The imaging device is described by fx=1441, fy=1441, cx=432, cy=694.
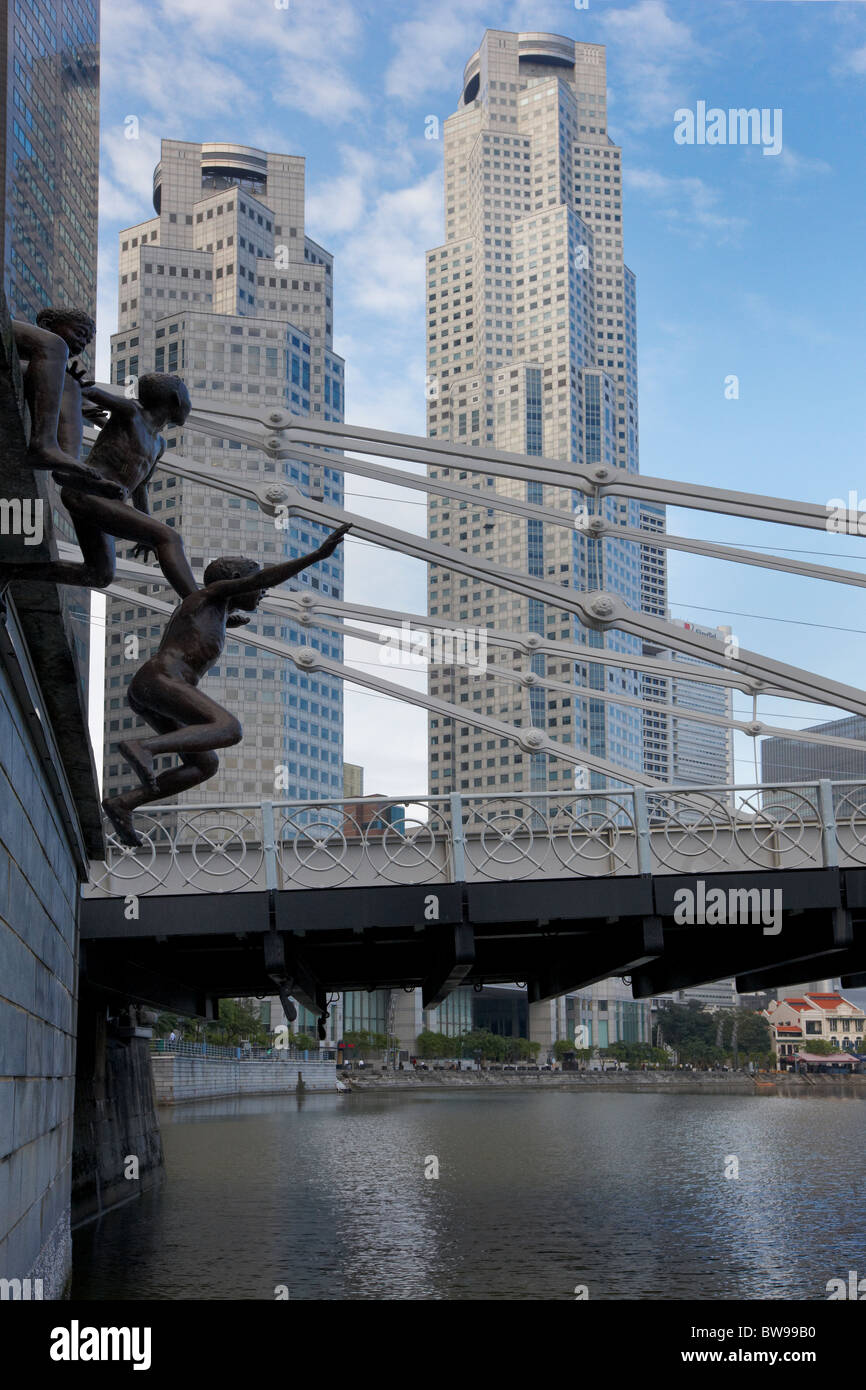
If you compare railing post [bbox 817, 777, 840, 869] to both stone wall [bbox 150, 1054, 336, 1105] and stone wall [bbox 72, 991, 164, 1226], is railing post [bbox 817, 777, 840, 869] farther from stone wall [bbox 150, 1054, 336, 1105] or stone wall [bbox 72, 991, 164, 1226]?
stone wall [bbox 150, 1054, 336, 1105]

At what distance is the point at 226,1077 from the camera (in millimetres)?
104375

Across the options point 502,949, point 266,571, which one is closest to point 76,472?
point 266,571

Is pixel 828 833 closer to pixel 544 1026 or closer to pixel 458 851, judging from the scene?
pixel 458 851

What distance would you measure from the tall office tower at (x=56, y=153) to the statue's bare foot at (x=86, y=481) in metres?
74.0

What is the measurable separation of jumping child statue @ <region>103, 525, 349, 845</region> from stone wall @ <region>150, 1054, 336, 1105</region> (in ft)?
226

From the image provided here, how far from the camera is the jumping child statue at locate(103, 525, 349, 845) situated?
8.92m

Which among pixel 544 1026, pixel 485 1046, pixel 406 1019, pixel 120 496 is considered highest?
pixel 120 496

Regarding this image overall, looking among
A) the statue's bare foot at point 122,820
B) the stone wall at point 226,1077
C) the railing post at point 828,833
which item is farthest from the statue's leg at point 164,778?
the stone wall at point 226,1077

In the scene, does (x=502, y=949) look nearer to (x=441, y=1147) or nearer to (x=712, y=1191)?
(x=712, y=1191)

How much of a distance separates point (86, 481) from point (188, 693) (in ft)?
5.74

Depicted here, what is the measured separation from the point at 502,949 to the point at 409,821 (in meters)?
6.36

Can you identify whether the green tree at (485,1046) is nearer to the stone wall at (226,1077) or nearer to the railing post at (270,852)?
the stone wall at (226,1077)

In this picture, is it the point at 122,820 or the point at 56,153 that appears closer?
the point at 122,820

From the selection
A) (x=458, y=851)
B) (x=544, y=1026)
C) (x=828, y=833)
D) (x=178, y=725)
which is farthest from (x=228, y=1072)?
(x=178, y=725)
